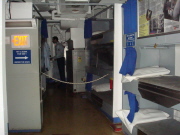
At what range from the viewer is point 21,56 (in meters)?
3.34

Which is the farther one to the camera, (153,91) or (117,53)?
(117,53)

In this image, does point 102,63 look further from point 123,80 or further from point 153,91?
point 153,91

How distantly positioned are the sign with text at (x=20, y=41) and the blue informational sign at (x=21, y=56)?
0.34ft

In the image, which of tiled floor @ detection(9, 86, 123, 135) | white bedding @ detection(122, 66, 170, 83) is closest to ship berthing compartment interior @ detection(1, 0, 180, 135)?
white bedding @ detection(122, 66, 170, 83)

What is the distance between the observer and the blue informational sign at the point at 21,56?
3.34m

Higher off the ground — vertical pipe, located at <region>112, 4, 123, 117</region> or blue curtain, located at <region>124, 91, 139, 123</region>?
vertical pipe, located at <region>112, 4, 123, 117</region>

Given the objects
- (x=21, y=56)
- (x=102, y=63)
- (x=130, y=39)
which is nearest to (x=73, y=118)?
(x=102, y=63)

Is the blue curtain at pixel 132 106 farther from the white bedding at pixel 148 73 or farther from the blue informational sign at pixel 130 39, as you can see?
the blue informational sign at pixel 130 39

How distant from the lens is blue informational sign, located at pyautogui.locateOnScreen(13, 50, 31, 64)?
10.9 feet

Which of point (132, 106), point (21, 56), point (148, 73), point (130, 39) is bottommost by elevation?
point (132, 106)

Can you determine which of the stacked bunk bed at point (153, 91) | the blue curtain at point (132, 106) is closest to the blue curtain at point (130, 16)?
the stacked bunk bed at point (153, 91)

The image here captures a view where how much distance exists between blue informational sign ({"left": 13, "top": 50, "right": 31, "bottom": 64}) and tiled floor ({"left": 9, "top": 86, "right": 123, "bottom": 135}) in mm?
1286

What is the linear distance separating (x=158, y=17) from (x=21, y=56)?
2275mm

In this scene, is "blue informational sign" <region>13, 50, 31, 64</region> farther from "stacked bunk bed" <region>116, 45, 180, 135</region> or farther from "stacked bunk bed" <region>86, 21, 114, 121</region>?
"stacked bunk bed" <region>116, 45, 180, 135</region>
